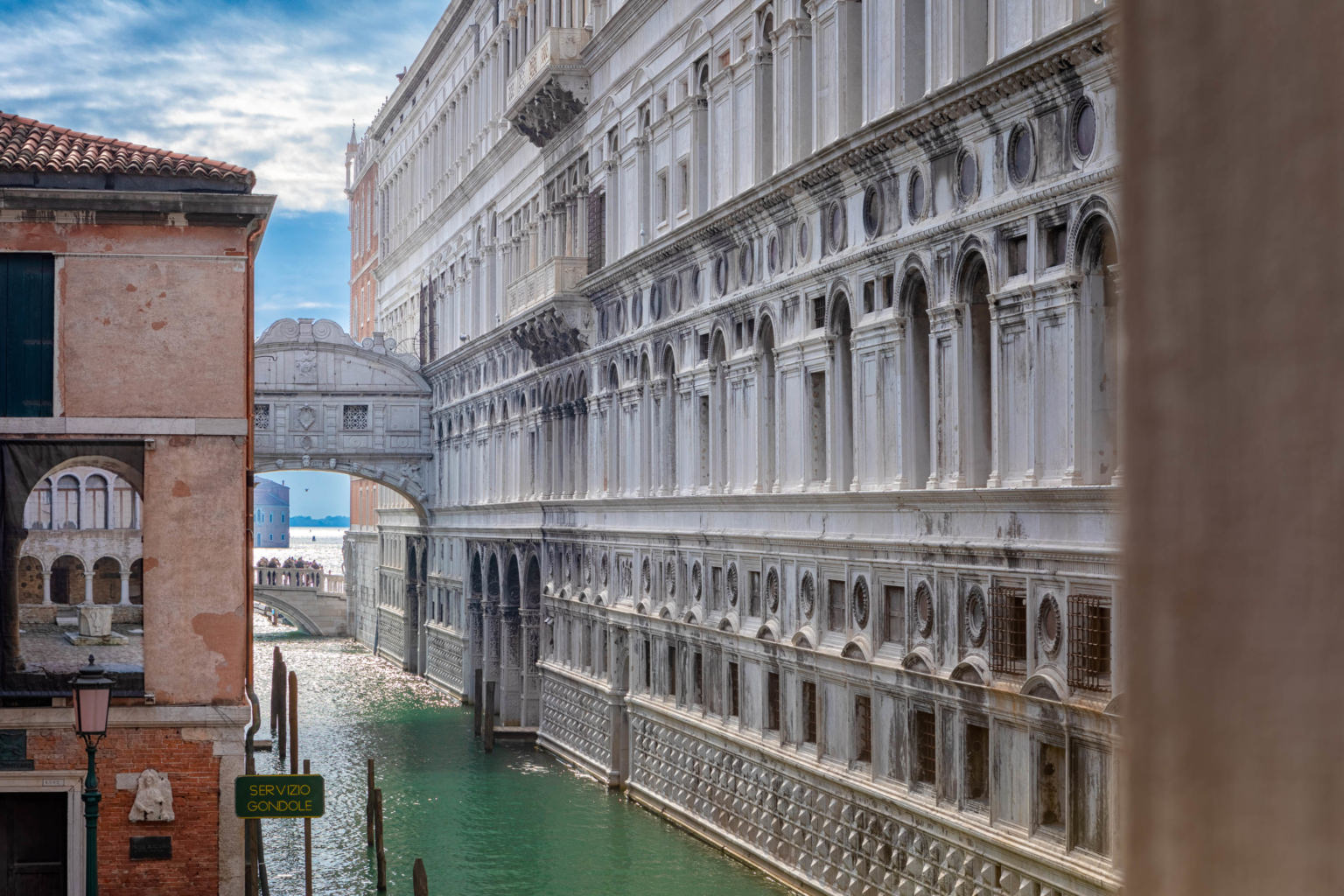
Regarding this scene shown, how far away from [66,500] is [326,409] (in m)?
24.7

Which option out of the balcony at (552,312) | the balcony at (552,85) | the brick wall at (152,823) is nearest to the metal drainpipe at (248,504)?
the brick wall at (152,823)

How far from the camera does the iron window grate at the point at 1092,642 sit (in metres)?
11.3

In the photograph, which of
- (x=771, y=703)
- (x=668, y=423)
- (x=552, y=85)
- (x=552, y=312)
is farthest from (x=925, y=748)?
(x=552, y=85)

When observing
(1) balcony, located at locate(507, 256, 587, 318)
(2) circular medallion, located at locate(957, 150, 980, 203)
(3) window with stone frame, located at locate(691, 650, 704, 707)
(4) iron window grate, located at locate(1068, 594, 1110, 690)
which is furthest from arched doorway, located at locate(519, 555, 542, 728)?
(4) iron window grate, located at locate(1068, 594, 1110, 690)

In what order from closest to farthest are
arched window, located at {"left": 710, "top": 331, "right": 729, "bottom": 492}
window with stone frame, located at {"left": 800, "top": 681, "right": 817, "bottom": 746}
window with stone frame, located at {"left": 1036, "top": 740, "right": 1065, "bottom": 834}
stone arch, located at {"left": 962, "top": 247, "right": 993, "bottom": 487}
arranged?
window with stone frame, located at {"left": 1036, "top": 740, "right": 1065, "bottom": 834}, stone arch, located at {"left": 962, "top": 247, "right": 993, "bottom": 487}, window with stone frame, located at {"left": 800, "top": 681, "right": 817, "bottom": 746}, arched window, located at {"left": 710, "top": 331, "right": 729, "bottom": 492}

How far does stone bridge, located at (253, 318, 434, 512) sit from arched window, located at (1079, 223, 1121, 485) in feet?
103

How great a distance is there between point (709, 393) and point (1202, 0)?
2015 centimetres

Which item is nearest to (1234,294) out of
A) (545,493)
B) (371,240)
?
(545,493)

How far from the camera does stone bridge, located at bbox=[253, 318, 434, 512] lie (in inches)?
1607

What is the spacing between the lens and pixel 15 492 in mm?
14953

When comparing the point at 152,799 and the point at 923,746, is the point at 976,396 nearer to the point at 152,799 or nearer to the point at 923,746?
the point at 923,746

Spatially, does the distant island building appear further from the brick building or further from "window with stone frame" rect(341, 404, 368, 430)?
the brick building

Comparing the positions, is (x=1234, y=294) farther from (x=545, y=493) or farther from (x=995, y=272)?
(x=545, y=493)

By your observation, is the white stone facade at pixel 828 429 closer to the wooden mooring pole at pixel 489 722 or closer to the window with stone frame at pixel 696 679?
the window with stone frame at pixel 696 679
